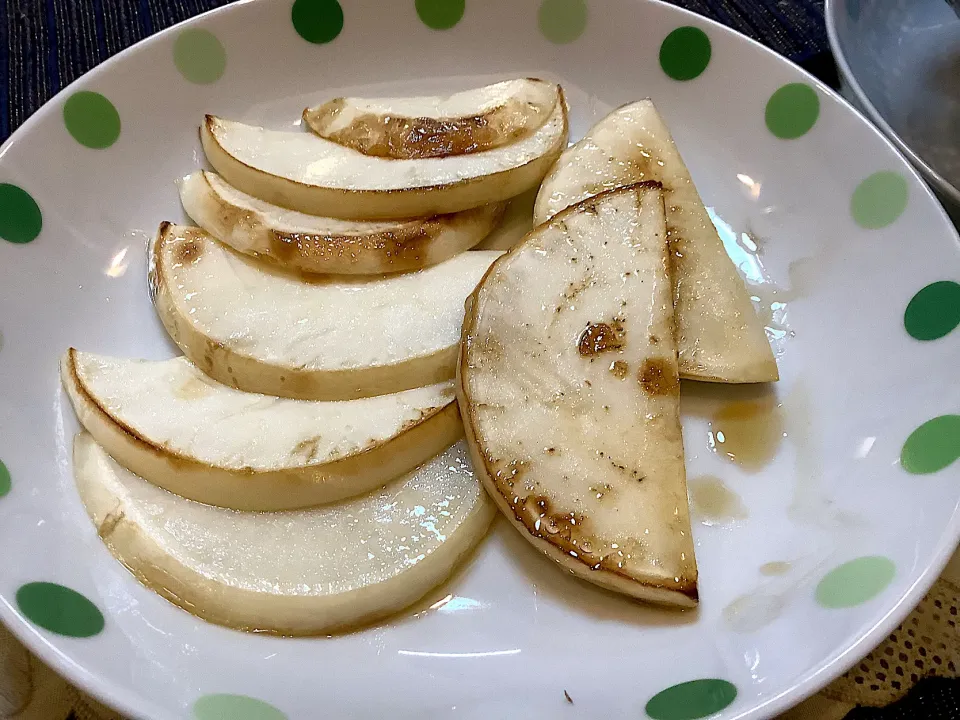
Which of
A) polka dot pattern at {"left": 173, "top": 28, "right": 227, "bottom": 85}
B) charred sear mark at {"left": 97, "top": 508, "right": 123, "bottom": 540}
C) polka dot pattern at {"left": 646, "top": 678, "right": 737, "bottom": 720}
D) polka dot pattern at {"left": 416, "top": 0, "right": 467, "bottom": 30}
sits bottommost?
polka dot pattern at {"left": 646, "top": 678, "right": 737, "bottom": 720}

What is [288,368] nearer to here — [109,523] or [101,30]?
[109,523]

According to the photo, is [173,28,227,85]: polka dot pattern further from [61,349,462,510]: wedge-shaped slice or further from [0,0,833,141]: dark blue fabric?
[61,349,462,510]: wedge-shaped slice

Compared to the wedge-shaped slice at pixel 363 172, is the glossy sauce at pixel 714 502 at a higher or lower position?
lower

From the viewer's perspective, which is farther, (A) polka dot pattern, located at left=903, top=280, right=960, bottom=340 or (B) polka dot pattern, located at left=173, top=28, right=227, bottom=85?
(B) polka dot pattern, located at left=173, top=28, right=227, bottom=85

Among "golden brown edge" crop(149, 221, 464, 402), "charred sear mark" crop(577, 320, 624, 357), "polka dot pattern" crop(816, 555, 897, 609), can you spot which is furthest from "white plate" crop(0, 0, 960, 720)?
"charred sear mark" crop(577, 320, 624, 357)

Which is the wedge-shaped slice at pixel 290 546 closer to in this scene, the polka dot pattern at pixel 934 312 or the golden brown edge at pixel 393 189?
the golden brown edge at pixel 393 189

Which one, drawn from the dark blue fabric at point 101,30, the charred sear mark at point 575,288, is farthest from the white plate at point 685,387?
the dark blue fabric at point 101,30

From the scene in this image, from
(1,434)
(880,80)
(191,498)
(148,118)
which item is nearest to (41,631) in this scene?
(191,498)
